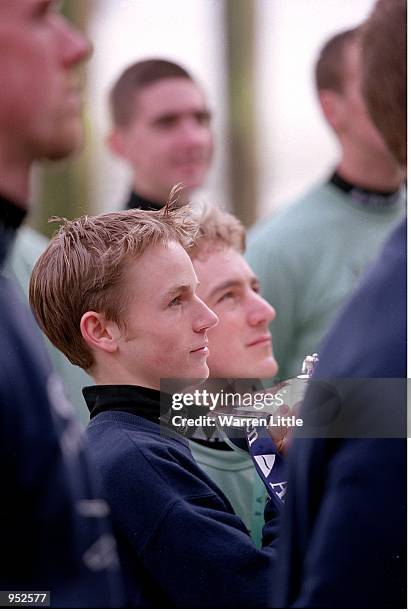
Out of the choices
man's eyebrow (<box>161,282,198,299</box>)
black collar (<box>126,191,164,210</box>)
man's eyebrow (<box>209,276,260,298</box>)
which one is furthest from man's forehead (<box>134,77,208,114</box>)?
man's eyebrow (<box>161,282,198,299</box>)

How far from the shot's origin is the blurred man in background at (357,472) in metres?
1.09

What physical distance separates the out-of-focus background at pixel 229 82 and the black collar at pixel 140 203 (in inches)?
0.9

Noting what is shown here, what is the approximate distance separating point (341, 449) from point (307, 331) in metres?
1.12

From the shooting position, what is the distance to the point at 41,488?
3.49ft

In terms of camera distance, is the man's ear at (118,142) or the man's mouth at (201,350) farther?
the man's ear at (118,142)

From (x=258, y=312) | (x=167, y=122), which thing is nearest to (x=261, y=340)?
(x=258, y=312)

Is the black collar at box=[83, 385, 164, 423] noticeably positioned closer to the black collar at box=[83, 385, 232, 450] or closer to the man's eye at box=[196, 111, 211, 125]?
the black collar at box=[83, 385, 232, 450]

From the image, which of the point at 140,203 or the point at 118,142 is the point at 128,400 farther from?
the point at 118,142

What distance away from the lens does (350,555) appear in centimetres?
109

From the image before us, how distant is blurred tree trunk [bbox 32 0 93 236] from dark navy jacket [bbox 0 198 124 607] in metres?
0.63

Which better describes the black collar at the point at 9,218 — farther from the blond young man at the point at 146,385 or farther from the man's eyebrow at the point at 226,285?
the man's eyebrow at the point at 226,285

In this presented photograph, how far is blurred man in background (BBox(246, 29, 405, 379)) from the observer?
2.19 meters

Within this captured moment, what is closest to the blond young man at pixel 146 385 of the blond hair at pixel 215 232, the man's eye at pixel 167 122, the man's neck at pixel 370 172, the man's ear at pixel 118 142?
the blond hair at pixel 215 232

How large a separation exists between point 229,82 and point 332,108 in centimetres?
42
